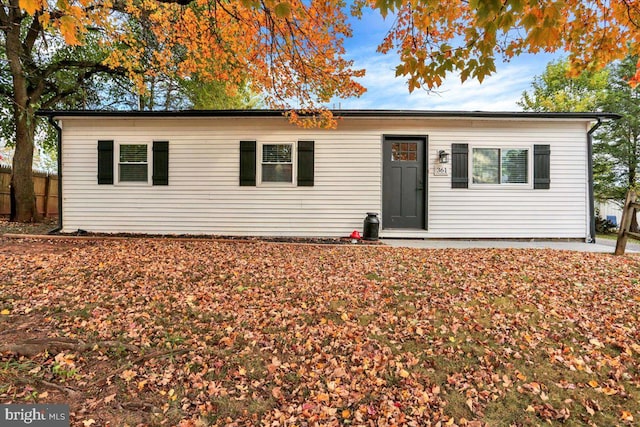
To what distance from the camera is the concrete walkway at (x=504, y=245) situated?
6.61 meters

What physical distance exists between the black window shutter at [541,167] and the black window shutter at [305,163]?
5.10m

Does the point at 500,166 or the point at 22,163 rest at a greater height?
the point at 22,163

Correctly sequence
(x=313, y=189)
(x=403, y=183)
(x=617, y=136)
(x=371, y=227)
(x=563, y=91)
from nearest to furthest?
(x=371, y=227)
(x=313, y=189)
(x=403, y=183)
(x=617, y=136)
(x=563, y=91)

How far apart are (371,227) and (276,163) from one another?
270 cm

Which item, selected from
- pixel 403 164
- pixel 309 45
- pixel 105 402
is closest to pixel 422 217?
pixel 403 164

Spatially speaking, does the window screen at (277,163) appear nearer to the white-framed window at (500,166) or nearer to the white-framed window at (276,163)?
the white-framed window at (276,163)

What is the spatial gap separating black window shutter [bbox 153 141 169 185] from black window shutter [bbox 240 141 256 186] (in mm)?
1808

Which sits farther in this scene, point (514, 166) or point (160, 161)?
point (160, 161)

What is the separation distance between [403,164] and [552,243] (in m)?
3.72

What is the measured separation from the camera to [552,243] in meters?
7.29

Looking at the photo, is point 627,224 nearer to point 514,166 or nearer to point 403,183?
point 514,166

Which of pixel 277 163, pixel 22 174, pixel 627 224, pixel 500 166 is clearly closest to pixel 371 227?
pixel 277 163

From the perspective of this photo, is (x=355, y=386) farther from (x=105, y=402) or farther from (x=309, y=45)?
(x=309, y=45)

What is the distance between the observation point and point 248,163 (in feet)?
25.3
